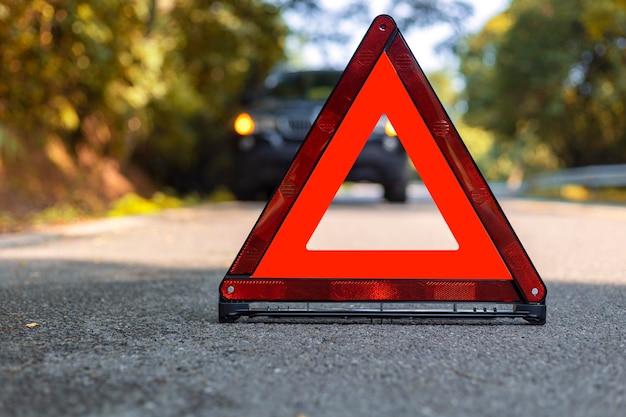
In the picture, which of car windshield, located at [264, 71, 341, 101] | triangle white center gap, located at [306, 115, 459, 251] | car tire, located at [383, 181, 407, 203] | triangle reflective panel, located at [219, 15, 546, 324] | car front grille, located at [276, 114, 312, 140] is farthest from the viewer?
car tire, located at [383, 181, 407, 203]

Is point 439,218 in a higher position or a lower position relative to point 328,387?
higher

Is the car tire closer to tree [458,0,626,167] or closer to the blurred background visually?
the blurred background

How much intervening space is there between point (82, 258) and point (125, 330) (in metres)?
3.27

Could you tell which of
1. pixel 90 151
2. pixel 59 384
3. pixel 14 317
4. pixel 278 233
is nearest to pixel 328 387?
pixel 59 384

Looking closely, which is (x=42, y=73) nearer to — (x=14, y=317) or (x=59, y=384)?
(x=14, y=317)

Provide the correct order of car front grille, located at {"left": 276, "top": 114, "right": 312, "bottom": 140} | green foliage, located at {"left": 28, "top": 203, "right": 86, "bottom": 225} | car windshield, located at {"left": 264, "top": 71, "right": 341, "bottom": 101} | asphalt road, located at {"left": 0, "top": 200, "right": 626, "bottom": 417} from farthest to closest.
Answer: car windshield, located at {"left": 264, "top": 71, "right": 341, "bottom": 101} < car front grille, located at {"left": 276, "top": 114, "right": 312, "bottom": 140} < green foliage, located at {"left": 28, "top": 203, "right": 86, "bottom": 225} < asphalt road, located at {"left": 0, "top": 200, "right": 626, "bottom": 417}

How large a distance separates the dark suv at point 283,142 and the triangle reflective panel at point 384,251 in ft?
26.9

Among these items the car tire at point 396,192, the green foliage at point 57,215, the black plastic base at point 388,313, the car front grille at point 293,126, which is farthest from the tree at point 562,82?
the black plastic base at point 388,313

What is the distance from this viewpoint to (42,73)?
36.4 feet

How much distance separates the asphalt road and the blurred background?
18.6ft

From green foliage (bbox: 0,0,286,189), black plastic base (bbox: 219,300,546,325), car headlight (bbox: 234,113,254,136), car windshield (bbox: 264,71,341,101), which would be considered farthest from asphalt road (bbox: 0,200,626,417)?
car windshield (bbox: 264,71,341,101)

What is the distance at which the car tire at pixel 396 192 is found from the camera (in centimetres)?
1351

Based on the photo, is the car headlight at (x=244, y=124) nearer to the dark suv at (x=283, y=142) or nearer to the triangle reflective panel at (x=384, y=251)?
the dark suv at (x=283, y=142)

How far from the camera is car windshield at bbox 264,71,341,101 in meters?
12.8
